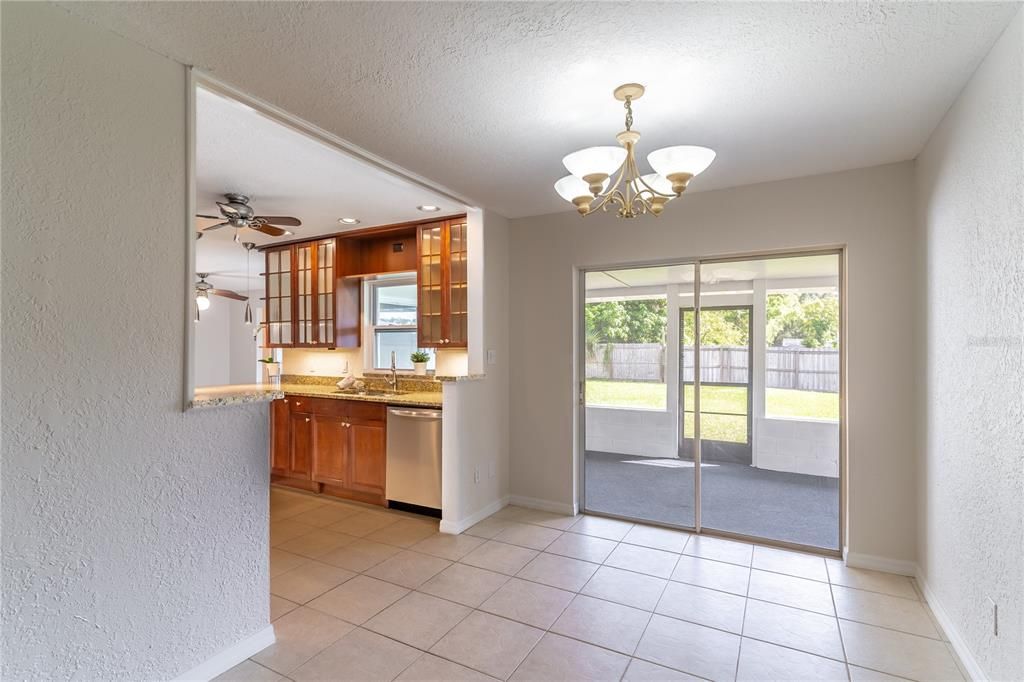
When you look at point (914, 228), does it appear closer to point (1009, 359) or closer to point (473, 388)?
point (1009, 359)

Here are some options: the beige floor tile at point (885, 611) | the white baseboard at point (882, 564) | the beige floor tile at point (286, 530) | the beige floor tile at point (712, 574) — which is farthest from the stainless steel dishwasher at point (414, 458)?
the white baseboard at point (882, 564)

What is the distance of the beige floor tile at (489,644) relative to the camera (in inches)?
84.3

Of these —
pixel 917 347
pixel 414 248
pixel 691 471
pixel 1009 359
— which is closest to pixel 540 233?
pixel 414 248

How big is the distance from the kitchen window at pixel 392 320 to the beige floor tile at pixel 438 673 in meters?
3.00

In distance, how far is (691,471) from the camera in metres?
3.75

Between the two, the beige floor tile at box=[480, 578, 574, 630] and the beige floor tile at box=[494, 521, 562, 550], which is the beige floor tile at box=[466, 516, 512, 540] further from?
the beige floor tile at box=[480, 578, 574, 630]

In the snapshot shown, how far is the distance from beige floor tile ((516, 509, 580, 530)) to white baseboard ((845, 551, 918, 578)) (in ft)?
6.00

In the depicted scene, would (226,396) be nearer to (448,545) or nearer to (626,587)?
(448,545)

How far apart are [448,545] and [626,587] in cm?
125

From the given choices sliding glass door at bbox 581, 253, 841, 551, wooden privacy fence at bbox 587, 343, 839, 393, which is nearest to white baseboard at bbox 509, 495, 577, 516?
sliding glass door at bbox 581, 253, 841, 551

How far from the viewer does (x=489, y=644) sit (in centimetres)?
229

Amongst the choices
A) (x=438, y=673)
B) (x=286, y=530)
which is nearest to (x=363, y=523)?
(x=286, y=530)

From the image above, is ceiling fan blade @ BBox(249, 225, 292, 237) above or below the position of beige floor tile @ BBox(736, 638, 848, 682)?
above

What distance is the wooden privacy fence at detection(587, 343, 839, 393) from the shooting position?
10.9 ft
